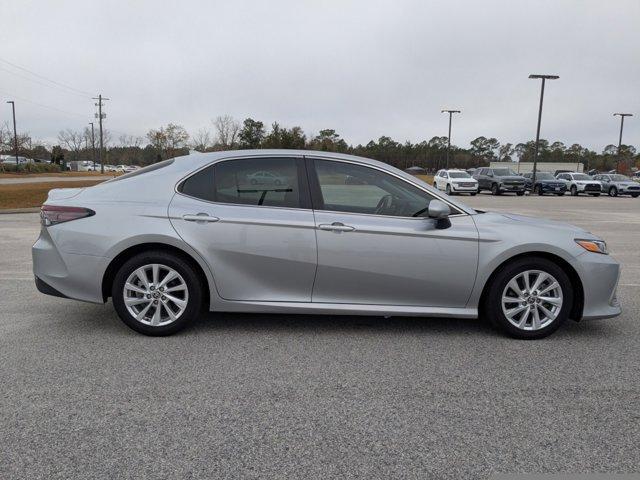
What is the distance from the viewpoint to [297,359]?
13.2 feet

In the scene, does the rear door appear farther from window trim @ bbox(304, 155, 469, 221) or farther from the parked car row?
the parked car row

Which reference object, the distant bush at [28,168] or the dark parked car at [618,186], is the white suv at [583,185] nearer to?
the dark parked car at [618,186]

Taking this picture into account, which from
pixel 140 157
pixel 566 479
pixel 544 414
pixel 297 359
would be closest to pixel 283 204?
pixel 297 359

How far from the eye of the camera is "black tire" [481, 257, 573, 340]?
4500 millimetres

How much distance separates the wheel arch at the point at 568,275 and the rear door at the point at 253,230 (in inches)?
60.1

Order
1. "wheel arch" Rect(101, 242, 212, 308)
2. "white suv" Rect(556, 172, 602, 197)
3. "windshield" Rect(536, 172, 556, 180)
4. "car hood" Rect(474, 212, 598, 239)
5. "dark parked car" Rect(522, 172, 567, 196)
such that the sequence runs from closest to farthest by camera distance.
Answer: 1. "wheel arch" Rect(101, 242, 212, 308)
2. "car hood" Rect(474, 212, 598, 239)
3. "white suv" Rect(556, 172, 602, 197)
4. "dark parked car" Rect(522, 172, 567, 196)
5. "windshield" Rect(536, 172, 556, 180)

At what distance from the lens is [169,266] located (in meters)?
4.45

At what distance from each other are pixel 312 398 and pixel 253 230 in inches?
63.3

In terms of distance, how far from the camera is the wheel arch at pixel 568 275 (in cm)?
454

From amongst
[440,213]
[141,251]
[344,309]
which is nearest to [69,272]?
[141,251]

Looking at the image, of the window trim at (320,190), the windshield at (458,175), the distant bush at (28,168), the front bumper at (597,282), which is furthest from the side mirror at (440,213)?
the distant bush at (28,168)

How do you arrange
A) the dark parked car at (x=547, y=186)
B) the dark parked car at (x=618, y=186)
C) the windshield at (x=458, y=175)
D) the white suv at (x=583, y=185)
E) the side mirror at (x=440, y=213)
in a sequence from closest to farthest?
the side mirror at (x=440, y=213) < the windshield at (x=458, y=175) < the white suv at (x=583, y=185) < the dark parked car at (x=547, y=186) < the dark parked car at (x=618, y=186)

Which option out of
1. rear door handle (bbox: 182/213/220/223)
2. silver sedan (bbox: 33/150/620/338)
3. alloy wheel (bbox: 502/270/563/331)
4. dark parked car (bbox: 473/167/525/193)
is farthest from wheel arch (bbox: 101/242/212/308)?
dark parked car (bbox: 473/167/525/193)

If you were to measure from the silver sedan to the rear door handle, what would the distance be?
0.5 inches
